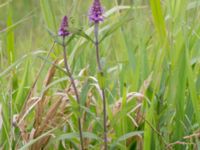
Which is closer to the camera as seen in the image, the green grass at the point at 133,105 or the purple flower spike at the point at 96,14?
the purple flower spike at the point at 96,14

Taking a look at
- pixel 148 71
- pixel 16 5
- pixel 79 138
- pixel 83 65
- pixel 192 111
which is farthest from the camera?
pixel 16 5

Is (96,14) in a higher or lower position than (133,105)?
higher

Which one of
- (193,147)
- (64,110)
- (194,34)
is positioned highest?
(194,34)

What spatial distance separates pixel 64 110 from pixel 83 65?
1.30ft

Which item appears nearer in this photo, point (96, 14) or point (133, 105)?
point (96, 14)

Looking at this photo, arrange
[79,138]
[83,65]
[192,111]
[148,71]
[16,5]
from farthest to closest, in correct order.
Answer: [16,5], [83,65], [148,71], [192,111], [79,138]

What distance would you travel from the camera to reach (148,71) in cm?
196

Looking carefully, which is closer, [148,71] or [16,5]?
[148,71]

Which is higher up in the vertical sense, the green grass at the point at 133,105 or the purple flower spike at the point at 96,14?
the purple flower spike at the point at 96,14

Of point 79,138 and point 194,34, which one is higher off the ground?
point 194,34

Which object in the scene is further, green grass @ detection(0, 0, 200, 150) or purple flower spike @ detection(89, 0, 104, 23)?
green grass @ detection(0, 0, 200, 150)

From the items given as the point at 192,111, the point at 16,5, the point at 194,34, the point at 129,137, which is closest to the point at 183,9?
the point at 194,34

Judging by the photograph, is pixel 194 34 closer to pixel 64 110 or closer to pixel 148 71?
pixel 148 71

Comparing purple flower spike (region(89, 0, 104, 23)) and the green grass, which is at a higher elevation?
purple flower spike (region(89, 0, 104, 23))
